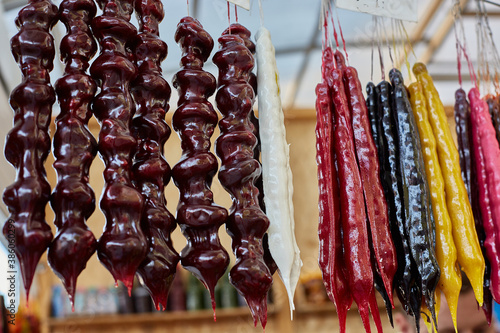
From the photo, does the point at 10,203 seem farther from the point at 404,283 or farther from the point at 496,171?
the point at 496,171

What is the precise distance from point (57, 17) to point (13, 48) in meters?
0.10

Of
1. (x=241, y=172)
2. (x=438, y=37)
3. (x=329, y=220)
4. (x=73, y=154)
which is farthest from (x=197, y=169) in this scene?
(x=438, y=37)

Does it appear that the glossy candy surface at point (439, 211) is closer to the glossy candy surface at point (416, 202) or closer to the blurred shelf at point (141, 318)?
the glossy candy surface at point (416, 202)

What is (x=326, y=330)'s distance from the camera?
3746 mm

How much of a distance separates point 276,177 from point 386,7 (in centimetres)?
55

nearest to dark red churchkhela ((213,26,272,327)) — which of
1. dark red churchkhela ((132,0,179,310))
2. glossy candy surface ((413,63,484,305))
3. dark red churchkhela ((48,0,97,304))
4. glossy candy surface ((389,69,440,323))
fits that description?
dark red churchkhela ((132,0,179,310))

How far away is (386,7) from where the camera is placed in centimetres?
126

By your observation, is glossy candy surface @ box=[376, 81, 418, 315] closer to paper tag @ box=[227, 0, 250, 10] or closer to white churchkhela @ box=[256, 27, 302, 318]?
white churchkhela @ box=[256, 27, 302, 318]

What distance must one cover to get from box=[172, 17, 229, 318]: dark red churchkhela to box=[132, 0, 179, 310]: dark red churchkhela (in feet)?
0.10

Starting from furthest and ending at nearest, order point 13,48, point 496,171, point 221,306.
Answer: point 221,306
point 496,171
point 13,48

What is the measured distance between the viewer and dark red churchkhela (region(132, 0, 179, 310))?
2.74 ft

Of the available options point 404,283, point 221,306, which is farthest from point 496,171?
point 221,306

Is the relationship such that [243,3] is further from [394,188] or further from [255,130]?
[394,188]

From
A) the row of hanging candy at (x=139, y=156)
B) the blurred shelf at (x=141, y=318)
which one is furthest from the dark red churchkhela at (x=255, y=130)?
the blurred shelf at (x=141, y=318)
